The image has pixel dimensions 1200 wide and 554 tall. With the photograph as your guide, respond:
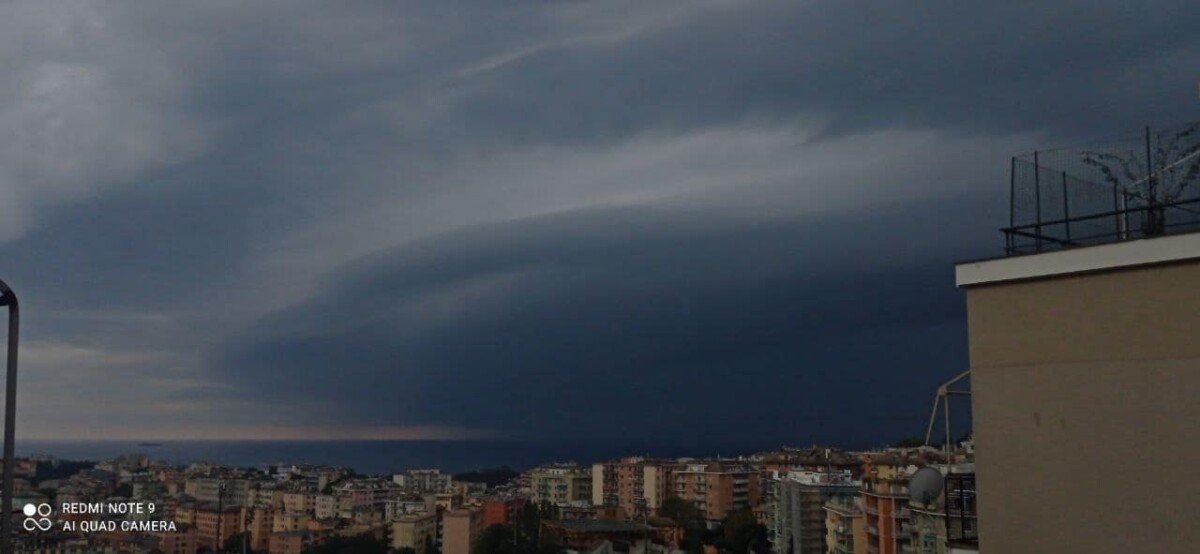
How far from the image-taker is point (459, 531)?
4166 centimetres

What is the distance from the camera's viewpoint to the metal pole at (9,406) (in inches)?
213

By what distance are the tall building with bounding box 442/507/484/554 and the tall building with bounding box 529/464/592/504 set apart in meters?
26.3

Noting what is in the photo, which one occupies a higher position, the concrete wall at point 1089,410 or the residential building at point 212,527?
the concrete wall at point 1089,410

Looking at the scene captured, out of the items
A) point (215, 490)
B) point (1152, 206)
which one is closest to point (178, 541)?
point (215, 490)

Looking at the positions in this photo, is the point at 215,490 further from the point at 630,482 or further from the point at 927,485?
the point at 927,485

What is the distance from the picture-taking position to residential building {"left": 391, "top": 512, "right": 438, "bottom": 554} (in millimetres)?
39875

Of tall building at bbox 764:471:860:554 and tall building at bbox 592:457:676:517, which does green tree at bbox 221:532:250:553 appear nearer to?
tall building at bbox 764:471:860:554

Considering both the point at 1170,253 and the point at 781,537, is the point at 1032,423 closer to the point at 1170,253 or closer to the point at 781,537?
the point at 1170,253

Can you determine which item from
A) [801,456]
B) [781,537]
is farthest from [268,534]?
[801,456]

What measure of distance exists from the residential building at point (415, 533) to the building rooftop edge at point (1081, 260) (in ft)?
116

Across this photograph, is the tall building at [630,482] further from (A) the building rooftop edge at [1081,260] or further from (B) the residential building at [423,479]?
(A) the building rooftop edge at [1081,260]

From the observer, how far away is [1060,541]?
6.15 m

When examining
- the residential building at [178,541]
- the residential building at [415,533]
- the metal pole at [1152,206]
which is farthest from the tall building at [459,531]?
the metal pole at [1152,206]

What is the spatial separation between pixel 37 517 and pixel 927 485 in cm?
1362
